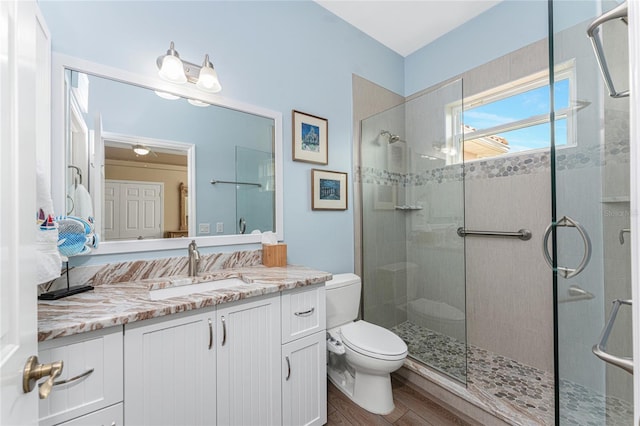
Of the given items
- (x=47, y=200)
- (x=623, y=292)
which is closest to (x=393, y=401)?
(x=623, y=292)

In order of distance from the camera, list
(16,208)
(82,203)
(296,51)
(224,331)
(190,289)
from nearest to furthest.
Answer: (16,208)
(224,331)
(82,203)
(190,289)
(296,51)

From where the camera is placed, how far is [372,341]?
1.69m

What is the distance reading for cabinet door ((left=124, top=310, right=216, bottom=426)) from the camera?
0.95m

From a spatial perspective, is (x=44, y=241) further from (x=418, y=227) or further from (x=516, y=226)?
(x=516, y=226)

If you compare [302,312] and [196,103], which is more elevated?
[196,103]

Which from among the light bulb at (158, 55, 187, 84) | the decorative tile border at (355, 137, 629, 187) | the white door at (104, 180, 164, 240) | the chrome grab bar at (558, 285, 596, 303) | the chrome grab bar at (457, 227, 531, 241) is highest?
the light bulb at (158, 55, 187, 84)

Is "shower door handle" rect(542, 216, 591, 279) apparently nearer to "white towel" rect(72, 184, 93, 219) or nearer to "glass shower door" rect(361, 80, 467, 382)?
"glass shower door" rect(361, 80, 467, 382)

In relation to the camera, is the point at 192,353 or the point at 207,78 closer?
the point at 192,353

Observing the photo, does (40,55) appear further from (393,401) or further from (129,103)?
(393,401)

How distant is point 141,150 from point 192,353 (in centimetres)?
106

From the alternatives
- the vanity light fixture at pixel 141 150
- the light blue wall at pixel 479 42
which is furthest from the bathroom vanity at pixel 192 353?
the light blue wall at pixel 479 42

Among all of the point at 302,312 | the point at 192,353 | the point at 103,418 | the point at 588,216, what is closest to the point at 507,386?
the point at 588,216

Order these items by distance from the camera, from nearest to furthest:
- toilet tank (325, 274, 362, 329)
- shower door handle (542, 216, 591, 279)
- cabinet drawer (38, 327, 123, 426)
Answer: cabinet drawer (38, 327, 123, 426) → shower door handle (542, 216, 591, 279) → toilet tank (325, 274, 362, 329)

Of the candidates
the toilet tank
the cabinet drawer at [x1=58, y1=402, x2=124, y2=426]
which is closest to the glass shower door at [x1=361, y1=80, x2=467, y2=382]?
the toilet tank
